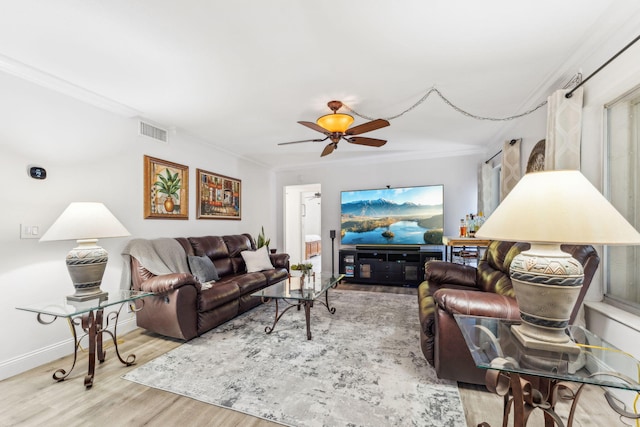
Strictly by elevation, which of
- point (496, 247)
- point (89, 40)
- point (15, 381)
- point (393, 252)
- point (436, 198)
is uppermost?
point (89, 40)

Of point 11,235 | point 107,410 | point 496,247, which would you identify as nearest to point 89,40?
point 11,235

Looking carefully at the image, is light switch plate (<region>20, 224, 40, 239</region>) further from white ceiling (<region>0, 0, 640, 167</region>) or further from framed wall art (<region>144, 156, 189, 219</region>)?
white ceiling (<region>0, 0, 640, 167</region>)

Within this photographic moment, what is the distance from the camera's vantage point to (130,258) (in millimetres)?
2930

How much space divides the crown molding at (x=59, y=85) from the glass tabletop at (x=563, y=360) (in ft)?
11.7

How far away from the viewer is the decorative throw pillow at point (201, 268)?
11.0 feet

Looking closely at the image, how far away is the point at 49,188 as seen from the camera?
2.45 m

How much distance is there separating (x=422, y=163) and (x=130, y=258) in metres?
Result: 4.76

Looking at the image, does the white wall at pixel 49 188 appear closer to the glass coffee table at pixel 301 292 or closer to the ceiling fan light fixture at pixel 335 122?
the glass coffee table at pixel 301 292

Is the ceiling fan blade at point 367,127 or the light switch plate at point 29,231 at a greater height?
the ceiling fan blade at point 367,127

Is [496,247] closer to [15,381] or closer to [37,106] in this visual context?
[15,381]

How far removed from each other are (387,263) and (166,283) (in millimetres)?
3640

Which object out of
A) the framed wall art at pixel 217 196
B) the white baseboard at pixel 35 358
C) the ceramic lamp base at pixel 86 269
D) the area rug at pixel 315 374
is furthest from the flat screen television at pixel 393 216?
the white baseboard at pixel 35 358

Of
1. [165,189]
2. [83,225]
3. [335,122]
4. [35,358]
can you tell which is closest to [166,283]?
[83,225]

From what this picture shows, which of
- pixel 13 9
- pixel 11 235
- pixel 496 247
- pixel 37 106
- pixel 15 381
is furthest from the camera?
pixel 496 247
